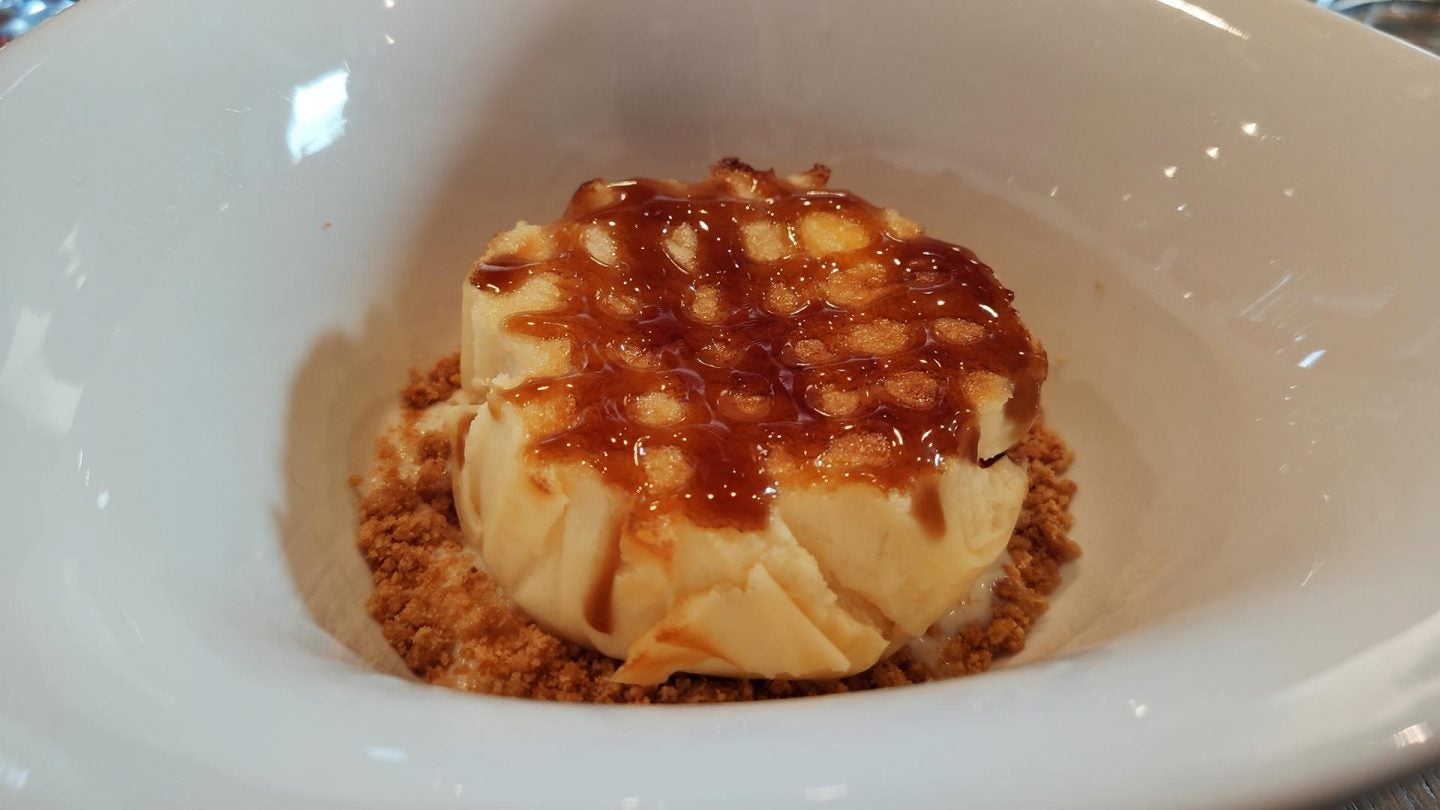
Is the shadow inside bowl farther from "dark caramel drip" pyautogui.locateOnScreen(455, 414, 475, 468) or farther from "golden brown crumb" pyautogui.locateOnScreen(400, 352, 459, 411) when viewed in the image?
"dark caramel drip" pyautogui.locateOnScreen(455, 414, 475, 468)

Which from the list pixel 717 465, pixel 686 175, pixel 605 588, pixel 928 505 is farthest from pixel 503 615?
pixel 686 175

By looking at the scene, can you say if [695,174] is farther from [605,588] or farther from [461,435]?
[605,588]

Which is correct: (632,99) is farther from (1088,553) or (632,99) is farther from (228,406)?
(1088,553)

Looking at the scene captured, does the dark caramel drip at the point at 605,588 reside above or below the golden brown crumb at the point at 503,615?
A: above

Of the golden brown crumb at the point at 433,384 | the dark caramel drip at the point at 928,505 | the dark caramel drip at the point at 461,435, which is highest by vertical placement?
the dark caramel drip at the point at 928,505

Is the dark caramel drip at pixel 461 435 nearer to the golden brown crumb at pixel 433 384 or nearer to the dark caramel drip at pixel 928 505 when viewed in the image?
the golden brown crumb at pixel 433 384

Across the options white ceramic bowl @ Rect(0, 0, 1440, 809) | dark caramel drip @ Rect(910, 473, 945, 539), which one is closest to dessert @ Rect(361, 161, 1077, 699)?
dark caramel drip @ Rect(910, 473, 945, 539)

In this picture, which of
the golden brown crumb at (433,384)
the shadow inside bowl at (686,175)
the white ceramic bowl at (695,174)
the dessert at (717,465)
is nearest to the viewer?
the white ceramic bowl at (695,174)

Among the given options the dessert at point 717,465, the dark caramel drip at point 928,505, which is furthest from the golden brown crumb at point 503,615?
the dark caramel drip at point 928,505
